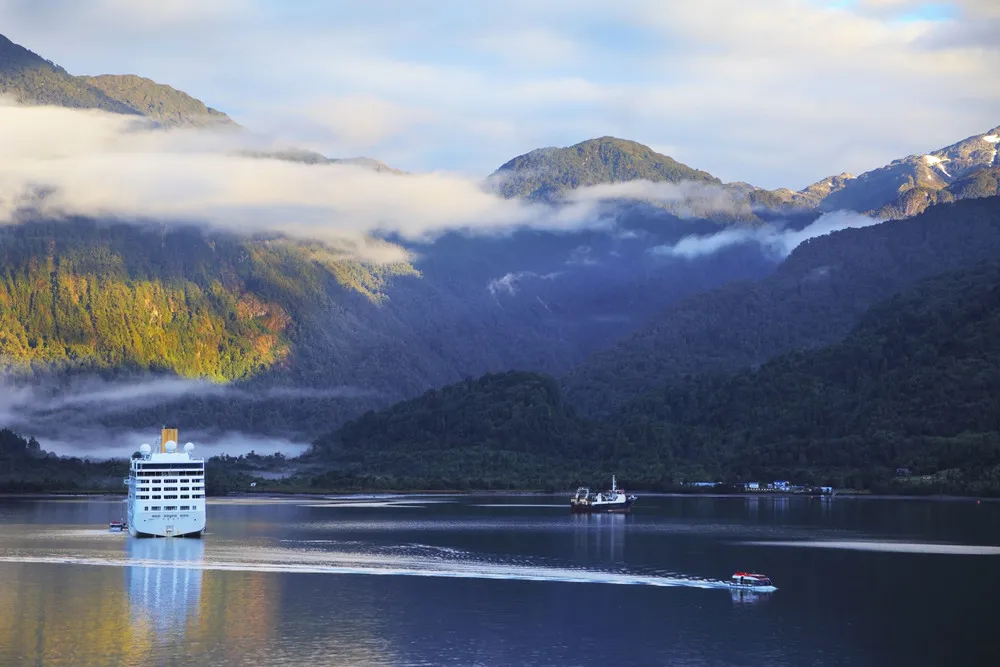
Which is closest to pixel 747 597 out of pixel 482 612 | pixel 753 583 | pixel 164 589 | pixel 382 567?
pixel 753 583

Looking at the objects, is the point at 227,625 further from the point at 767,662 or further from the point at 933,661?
the point at 933,661

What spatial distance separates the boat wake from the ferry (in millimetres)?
2352

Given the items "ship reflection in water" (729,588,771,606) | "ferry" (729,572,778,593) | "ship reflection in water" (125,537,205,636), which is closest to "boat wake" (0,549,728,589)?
"ship reflection in water" (125,537,205,636)

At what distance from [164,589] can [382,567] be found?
115 feet

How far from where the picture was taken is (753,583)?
532 ft

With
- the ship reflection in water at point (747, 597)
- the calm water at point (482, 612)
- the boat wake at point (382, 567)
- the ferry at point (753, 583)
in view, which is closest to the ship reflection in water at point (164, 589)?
the calm water at point (482, 612)

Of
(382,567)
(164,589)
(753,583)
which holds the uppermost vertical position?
(753,583)

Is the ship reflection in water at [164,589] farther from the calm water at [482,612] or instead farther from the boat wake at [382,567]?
the boat wake at [382,567]

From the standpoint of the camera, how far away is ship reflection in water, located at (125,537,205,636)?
5335 inches

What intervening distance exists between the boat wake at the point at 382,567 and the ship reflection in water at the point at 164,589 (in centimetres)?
101

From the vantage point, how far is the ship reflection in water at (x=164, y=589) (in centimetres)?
13550

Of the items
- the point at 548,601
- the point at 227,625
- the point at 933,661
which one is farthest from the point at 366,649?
the point at 933,661

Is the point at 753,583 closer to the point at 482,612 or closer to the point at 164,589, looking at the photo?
the point at 482,612

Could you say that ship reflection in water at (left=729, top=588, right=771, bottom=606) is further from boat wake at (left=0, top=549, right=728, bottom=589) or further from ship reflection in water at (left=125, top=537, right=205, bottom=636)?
ship reflection in water at (left=125, top=537, right=205, bottom=636)
